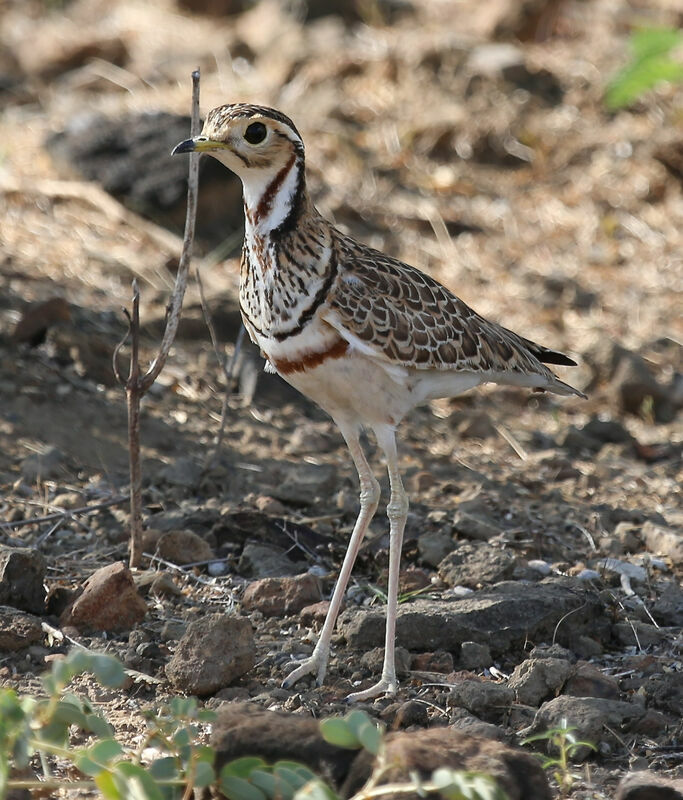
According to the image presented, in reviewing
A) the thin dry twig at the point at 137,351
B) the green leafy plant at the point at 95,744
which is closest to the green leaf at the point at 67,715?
the green leafy plant at the point at 95,744

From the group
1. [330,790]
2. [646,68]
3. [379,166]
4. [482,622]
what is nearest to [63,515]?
[482,622]

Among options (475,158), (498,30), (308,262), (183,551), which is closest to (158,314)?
(183,551)

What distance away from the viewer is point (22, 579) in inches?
164

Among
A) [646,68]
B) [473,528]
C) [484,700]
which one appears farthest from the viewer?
[646,68]

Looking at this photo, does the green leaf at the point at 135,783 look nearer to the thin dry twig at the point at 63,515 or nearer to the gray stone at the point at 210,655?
the gray stone at the point at 210,655

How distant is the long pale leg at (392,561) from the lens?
387cm

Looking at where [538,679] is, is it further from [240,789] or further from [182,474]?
[182,474]

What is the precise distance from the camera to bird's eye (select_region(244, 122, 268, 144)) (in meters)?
3.83

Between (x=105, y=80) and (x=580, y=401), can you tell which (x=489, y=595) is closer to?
(x=580, y=401)

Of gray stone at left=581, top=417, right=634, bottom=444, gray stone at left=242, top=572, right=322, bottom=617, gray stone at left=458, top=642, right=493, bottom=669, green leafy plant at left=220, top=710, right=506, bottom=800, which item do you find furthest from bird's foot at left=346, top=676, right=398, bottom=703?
gray stone at left=581, top=417, right=634, bottom=444

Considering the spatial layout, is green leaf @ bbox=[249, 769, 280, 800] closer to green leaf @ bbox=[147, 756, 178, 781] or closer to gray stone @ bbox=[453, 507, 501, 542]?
green leaf @ bbox=[147, 756, 178, 781]

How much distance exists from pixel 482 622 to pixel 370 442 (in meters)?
1.93

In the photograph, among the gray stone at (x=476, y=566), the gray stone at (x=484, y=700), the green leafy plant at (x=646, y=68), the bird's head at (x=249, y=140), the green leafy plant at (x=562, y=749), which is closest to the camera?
the green leafy plant at (x=562, y=749)

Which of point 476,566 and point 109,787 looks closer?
point 109,787
